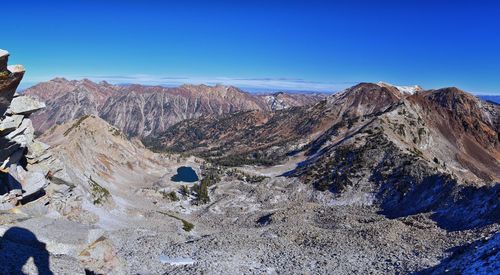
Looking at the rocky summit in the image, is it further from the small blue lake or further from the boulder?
the small blue lake

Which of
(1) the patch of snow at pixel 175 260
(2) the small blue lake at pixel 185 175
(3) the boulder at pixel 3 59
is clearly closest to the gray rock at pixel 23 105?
(3) the boulder at pixel 3 59

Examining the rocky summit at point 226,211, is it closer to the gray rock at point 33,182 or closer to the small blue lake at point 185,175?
the gray rock at point 33,182

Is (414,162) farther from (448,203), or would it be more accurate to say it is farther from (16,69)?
(16,69)

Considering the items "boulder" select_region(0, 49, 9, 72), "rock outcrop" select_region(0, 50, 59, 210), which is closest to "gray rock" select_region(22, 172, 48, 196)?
"rock outcrop" select_region(0, 50, 59, 210)

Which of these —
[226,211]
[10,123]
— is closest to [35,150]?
[10,123]

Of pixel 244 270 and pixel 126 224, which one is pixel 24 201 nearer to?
pixel 126 224
